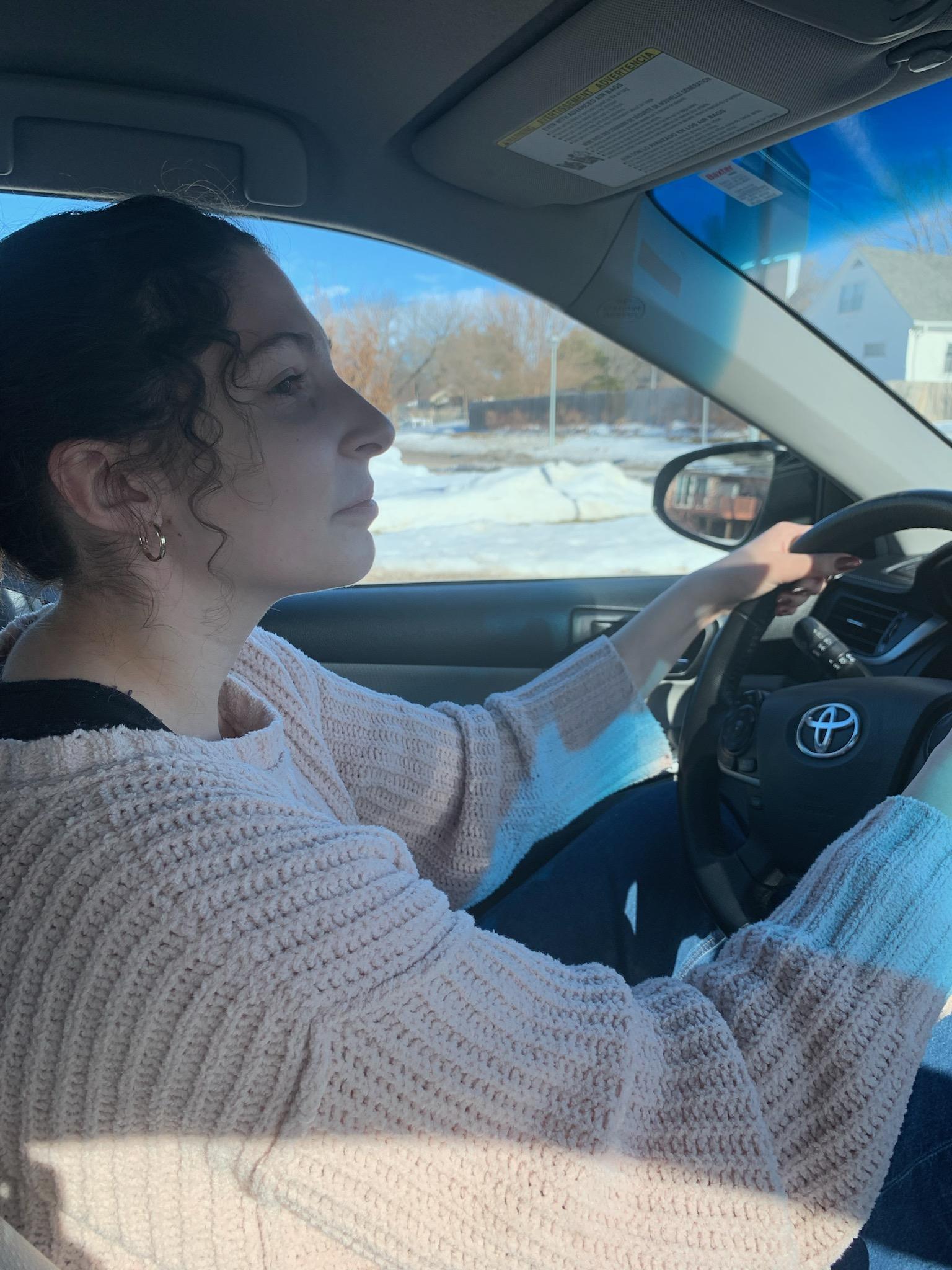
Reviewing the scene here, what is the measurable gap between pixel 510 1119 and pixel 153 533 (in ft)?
2.21

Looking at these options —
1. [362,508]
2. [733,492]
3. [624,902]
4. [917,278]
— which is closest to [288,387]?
[362,508]

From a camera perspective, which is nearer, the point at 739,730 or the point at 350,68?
the point at 350,68

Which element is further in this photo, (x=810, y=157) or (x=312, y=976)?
(x=810, y=157)

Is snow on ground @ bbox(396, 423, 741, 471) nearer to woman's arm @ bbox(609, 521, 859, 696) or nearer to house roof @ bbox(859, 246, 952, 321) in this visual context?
house roof @ bbox(859, 246, 952, 321)

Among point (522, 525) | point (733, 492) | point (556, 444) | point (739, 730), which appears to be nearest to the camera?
point (739, 730)

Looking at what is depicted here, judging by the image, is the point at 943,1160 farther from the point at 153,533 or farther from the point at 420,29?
the point at 420,29

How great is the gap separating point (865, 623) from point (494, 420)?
260cm

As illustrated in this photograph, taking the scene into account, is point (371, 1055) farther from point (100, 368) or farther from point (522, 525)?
point (522, 525)

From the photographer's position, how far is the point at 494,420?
13.9 feet

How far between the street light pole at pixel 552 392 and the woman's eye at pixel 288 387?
1.73m

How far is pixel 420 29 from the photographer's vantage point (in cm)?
142

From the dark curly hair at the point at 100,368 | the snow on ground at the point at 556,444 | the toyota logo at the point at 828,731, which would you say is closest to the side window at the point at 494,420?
the snow on ground at the point at 556,444

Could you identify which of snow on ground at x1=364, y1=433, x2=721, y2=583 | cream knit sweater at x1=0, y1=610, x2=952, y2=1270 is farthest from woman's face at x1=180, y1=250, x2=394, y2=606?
snow on ground at x1=364, y1=433, x2=721, y2=583

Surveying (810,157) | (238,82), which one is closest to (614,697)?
(810,157)
